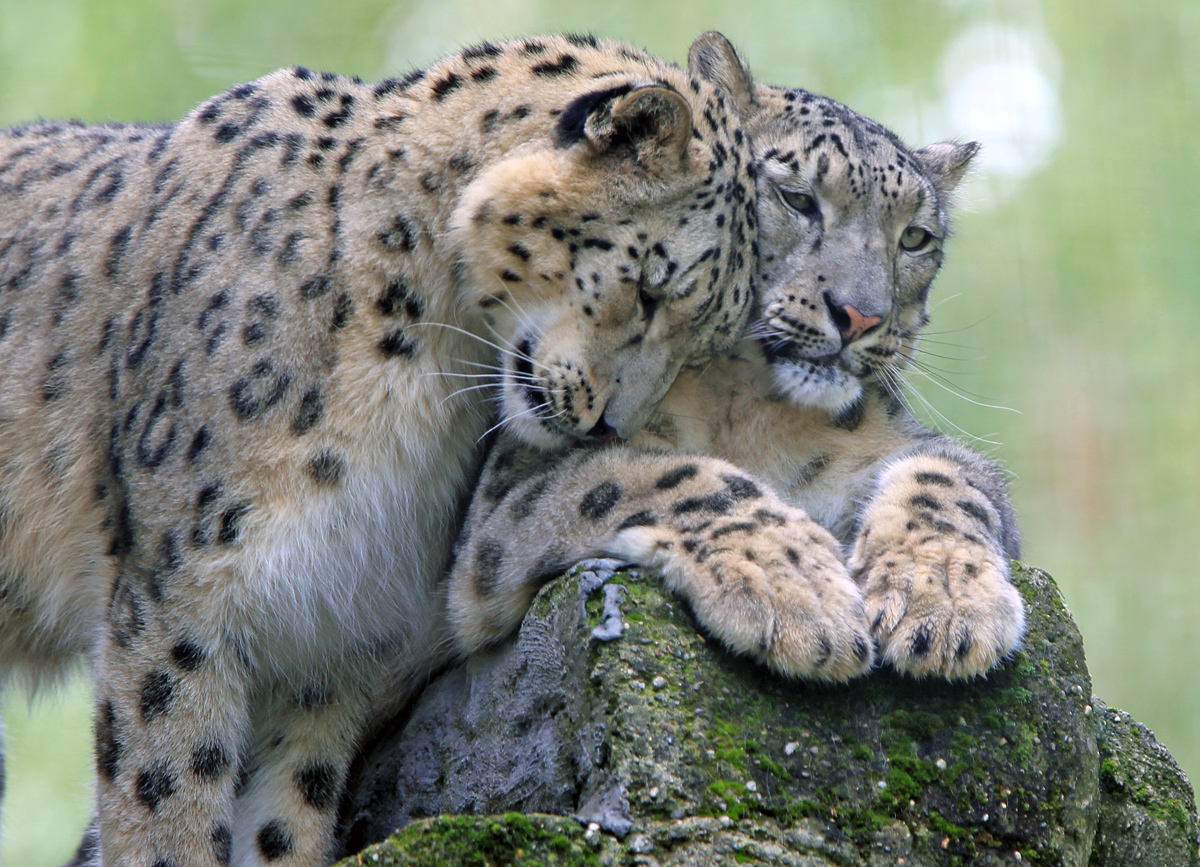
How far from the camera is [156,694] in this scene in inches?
133

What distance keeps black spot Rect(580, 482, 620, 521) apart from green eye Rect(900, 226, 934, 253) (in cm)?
147

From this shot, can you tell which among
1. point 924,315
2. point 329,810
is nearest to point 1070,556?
point 924,315

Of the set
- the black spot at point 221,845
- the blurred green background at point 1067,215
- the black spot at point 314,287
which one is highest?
the blurred green background at point 1067,215

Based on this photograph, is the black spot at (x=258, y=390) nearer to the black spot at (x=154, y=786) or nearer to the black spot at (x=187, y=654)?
the black spot at (x=187, y=654)

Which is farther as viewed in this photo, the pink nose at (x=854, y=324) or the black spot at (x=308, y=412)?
the pink nose at (x=854, y=324)

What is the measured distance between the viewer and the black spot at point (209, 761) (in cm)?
339

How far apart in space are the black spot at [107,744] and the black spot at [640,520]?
1.38 m

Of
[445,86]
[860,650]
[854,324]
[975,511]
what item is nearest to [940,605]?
[860,650]

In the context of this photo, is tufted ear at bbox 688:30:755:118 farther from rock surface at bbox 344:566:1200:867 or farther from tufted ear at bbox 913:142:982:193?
rock surface at bbox 344:566:1200:867

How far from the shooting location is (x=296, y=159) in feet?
12.1

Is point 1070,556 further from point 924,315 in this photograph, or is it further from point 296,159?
point 296,159

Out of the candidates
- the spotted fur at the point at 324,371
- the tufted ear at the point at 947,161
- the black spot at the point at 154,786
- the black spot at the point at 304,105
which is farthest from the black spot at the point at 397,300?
the tufted ear at the point at 947,161

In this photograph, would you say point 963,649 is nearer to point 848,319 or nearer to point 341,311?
point 848,319

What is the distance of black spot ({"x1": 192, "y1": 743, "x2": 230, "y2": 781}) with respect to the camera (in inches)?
133
